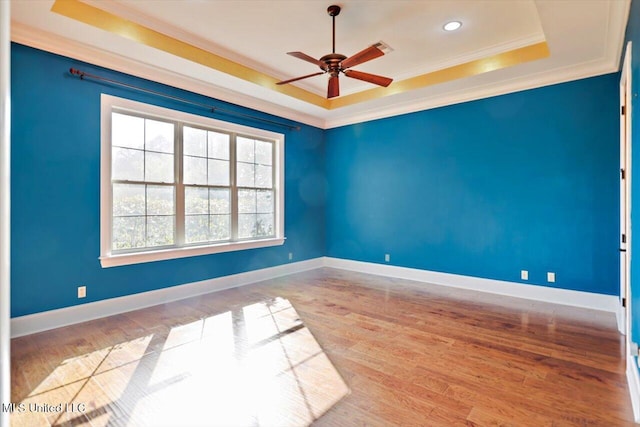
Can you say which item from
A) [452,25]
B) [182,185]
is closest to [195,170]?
[182,185]

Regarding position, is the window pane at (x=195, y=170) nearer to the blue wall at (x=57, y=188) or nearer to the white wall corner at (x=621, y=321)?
the blue wall at (x=57, y=188)

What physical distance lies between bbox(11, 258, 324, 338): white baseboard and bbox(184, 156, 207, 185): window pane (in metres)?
1.40

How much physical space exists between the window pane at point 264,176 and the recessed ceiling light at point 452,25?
3300 mm

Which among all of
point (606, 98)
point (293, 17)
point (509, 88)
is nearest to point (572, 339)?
point (606, 98)

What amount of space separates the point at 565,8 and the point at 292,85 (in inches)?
133

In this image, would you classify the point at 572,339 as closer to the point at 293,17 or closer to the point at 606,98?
the point at 606,98

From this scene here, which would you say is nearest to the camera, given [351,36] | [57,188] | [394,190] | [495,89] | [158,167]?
[57,188]

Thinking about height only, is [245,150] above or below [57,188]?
above

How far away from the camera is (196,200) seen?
460 centimetres

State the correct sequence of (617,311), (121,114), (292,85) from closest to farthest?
(617,311), (121,114), (292,85)

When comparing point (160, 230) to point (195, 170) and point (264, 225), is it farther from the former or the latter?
point (264, 225)

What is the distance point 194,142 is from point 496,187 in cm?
423

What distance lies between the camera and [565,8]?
275 centimetres

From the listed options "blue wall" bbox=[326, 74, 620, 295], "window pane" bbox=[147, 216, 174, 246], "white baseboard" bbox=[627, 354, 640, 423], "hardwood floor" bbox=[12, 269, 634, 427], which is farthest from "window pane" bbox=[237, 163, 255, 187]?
"white baseboard" bbox=[627, 354, 640, 423]
